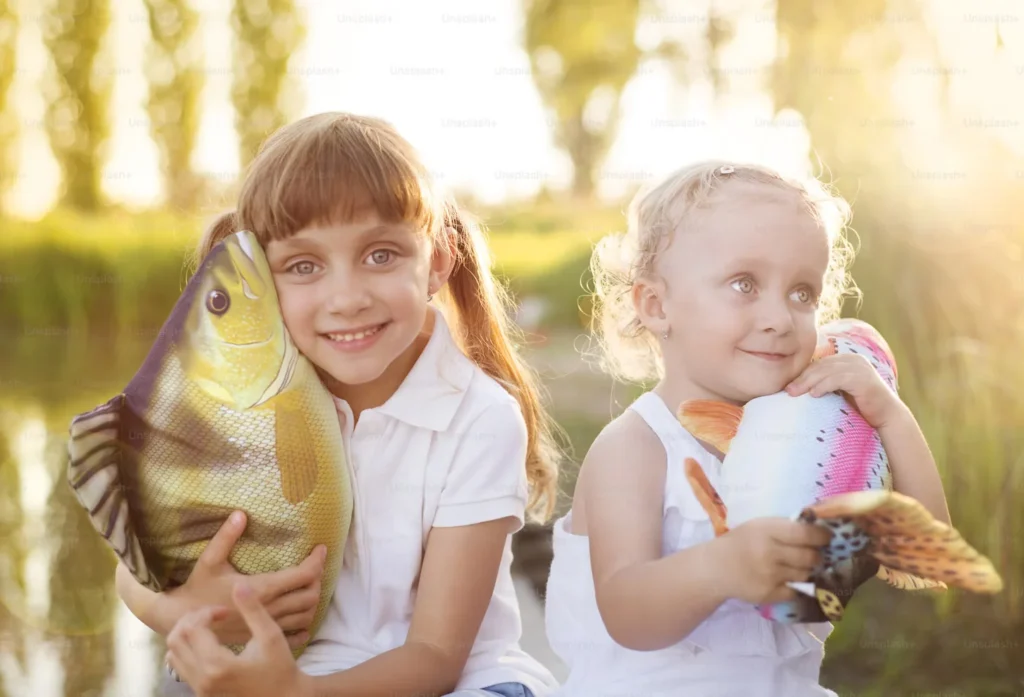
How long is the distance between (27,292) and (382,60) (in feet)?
2.99

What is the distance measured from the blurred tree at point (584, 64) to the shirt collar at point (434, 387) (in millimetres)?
558

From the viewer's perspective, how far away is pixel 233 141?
1.90 m

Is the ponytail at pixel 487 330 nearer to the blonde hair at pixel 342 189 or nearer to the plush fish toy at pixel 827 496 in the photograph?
the blonde hair at pixel 342 189

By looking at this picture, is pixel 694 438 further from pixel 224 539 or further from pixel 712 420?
pixel 224 539

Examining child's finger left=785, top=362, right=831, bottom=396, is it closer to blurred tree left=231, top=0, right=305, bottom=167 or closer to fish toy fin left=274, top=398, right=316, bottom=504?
fish toy fin left=274, top=398, right=316, bottom=504

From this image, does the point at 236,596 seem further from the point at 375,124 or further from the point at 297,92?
the point at 297,92

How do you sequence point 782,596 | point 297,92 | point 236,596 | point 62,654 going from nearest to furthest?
point 782,596 < point 236,596 < point 297,92 < point 62,654

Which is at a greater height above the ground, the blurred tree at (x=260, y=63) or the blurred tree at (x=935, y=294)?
the blurred tree at (x=260, y=63)

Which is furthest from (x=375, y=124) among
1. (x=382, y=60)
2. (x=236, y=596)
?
(x=236, y=596)

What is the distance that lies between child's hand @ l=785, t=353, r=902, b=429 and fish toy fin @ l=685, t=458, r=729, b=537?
0.54 ft

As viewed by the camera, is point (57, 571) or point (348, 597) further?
point (57, 571)

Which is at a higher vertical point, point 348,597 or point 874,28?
point 874,28

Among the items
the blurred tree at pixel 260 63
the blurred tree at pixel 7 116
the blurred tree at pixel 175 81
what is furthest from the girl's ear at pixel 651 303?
the blurred tree at pixel 7 116

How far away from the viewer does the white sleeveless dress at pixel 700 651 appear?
4.36 feet
